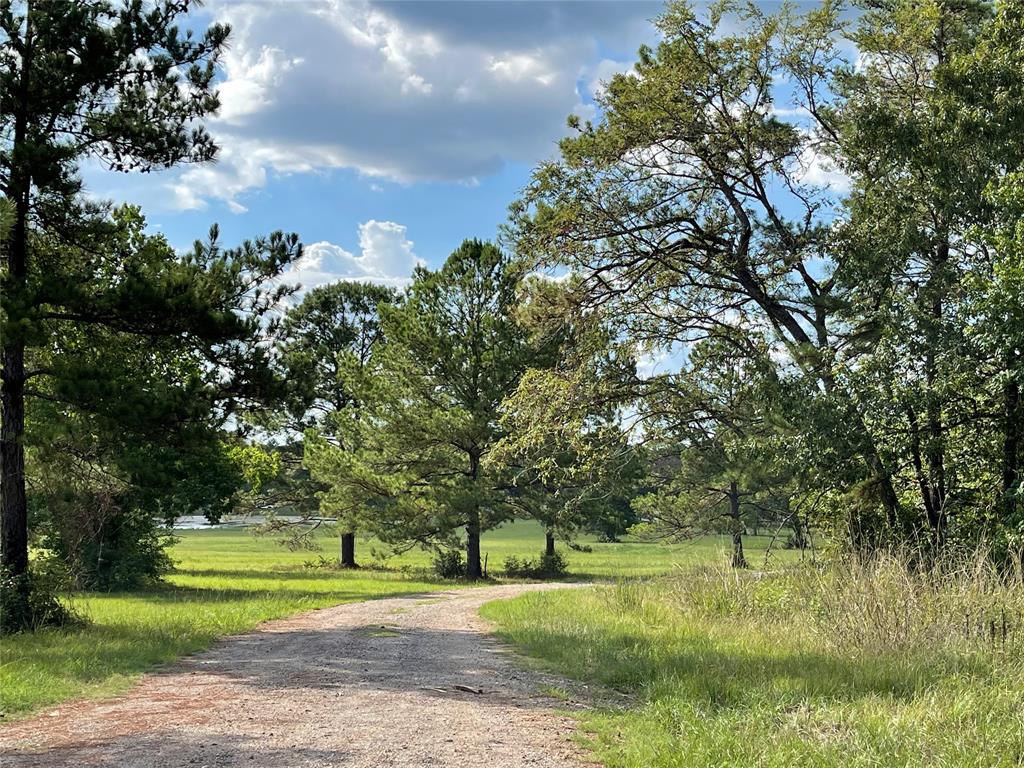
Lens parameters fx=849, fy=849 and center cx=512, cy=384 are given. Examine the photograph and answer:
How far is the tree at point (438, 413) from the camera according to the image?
102 feet

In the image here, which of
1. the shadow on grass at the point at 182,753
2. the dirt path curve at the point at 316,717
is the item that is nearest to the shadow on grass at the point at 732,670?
the dirt path curve at the point at 316,717

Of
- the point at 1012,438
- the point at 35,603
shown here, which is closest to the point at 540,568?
the point at 1012,438

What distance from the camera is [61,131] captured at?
13820 mm

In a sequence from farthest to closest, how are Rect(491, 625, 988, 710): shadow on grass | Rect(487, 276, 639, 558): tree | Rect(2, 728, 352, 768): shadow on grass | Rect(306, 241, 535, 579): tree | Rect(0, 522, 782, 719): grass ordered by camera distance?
Rect(306, 241, 535, 579): tree
Rect(487, 276, 639, 558): tree
Rect(0, 522, 782, 719): grass
Rect(491, 625, 988, 710): shadow on grass
Rect(2, 728, 352, 768): shadow on grass

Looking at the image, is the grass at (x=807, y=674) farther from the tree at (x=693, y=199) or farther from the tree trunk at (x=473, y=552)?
the tree trunk at (x=473, y=552)

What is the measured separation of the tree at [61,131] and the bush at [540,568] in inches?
998

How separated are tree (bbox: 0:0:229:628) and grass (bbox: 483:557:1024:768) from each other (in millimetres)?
8202

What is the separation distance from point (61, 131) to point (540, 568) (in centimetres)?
2823

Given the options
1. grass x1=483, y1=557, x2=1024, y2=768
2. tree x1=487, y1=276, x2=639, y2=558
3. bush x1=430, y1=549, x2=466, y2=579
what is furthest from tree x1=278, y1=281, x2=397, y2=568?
grass x1=483, y1=557, x2=1024, y2=768

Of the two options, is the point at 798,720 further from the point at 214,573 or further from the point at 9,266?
the point at 214,573

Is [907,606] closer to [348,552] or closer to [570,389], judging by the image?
[570,389]

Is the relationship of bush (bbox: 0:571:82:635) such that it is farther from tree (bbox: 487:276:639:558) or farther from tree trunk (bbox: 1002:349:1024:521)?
tree trunk (bbox: 1002:349:1024:521)

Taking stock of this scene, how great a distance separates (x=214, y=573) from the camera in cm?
3472

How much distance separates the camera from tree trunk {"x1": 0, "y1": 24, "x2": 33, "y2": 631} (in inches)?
502
